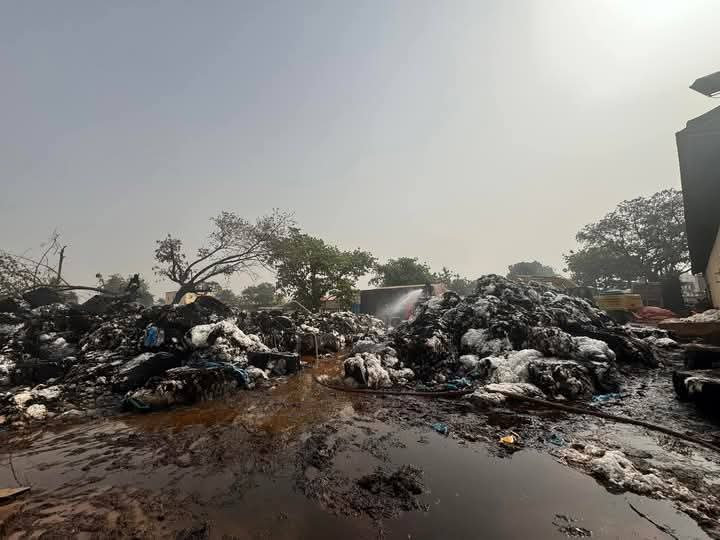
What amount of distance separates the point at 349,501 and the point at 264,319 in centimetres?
807

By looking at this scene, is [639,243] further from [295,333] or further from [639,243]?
[295,333]

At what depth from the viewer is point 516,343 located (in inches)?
257

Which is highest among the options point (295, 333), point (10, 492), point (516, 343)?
point (295, 333)

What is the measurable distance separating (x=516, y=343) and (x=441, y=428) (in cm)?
380

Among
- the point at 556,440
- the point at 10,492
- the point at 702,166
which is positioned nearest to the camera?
the point at 10,492

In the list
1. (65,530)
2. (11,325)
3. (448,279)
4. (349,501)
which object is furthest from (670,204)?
(11,325)

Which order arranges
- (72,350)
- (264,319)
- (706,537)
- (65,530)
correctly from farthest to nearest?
(264,319), (72,350), (65,530), (706,537)

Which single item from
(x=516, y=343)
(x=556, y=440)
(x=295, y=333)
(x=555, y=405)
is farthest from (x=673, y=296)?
(x=295, y=333)

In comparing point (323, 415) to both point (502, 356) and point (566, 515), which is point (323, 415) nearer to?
point (566, 515)

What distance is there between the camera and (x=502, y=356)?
584 cm

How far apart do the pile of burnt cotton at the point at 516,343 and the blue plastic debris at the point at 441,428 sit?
194 centimetres

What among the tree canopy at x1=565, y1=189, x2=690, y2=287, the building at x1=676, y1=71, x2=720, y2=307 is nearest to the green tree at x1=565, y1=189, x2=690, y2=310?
the tree canopy at x1=565, y1=189, x2=690, y2=287

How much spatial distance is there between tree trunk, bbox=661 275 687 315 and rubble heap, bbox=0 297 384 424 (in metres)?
18.9

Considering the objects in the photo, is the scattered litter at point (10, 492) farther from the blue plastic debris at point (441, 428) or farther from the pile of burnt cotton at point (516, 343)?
the pile of burnt cotton at point (516, 343)
